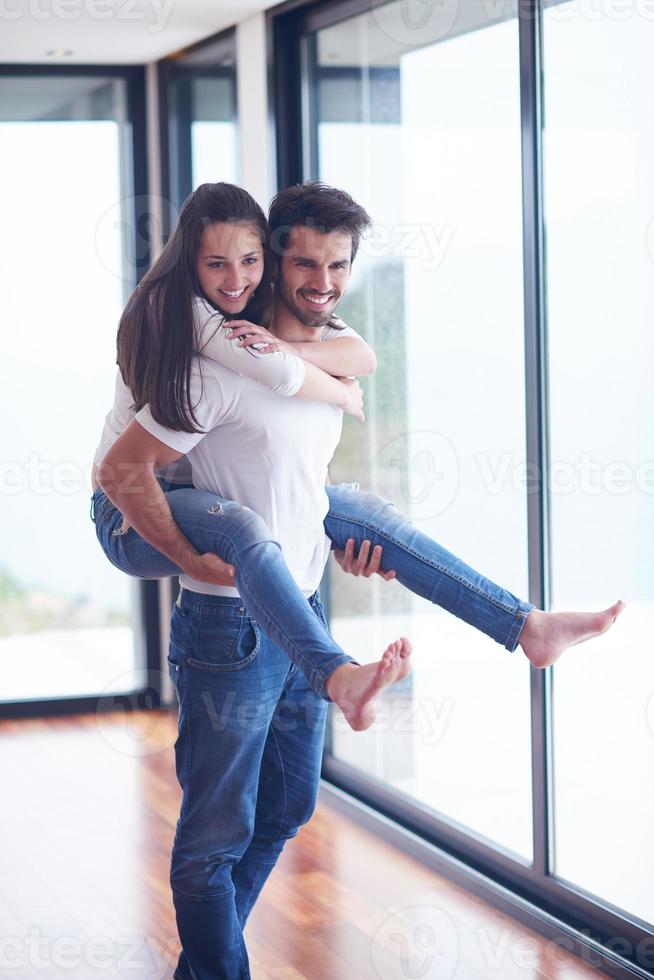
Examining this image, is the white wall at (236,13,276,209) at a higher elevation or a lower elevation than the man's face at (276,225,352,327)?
higher

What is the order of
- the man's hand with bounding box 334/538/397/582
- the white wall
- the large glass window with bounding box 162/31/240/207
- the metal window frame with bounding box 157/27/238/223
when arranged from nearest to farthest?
the man's hand with bounding box 334/538/397/582, the white wall, the large glass window with bounding box 162/31/240/207, the metal window frame with bounding box 157/27/238/223

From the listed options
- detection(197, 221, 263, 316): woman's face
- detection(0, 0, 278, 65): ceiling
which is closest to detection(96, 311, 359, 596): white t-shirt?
detection(197, 221, 263, 316): woman's face

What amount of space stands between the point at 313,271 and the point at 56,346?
2.65 meters

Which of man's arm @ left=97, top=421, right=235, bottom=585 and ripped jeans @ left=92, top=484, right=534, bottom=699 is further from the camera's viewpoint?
man's arm @ left=97, top=421, right=235, bottom=585

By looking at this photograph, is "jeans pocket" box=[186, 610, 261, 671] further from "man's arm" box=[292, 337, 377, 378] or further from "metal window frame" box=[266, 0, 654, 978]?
"metal window frame" box=[266, 0, 654, 978]

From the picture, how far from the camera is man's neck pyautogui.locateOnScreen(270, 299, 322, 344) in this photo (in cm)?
235

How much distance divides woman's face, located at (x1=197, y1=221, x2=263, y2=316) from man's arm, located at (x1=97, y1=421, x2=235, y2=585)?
0.29 metres

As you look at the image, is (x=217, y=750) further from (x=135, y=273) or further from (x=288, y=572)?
(x=135, y=273)

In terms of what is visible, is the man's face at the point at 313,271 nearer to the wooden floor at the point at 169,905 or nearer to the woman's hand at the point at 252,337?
the woman's hand at the point at 252,337

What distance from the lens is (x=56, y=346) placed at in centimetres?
468

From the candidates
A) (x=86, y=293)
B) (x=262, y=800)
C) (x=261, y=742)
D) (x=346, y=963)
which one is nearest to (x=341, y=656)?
(x=261, y=742)

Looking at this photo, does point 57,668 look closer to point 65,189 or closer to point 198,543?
point 65,189

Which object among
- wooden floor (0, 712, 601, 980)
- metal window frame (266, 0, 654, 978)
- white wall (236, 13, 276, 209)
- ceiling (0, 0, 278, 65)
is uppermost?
ceiling (0, 0, 278, 65)

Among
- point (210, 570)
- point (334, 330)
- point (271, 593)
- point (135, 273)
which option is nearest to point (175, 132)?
point (135, 273)
